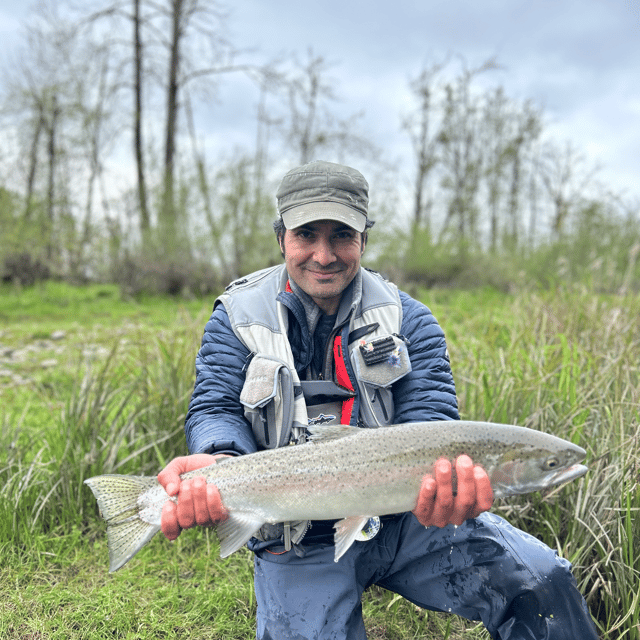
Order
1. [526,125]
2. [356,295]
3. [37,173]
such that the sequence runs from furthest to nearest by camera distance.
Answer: [526,125]
[37,173]
[356,295]

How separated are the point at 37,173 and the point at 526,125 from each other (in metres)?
21.1

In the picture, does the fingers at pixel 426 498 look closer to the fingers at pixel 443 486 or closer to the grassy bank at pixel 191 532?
the fingers at pixel 443 486

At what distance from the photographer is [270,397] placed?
245 cm

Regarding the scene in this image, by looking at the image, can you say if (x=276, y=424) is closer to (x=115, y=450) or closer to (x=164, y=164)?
(x=115, y=450)

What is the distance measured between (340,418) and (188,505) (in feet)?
2.94

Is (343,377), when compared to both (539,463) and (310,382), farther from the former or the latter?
(539,463)

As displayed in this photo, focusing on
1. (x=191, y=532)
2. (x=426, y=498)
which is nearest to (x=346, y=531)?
(x=426, y=498)

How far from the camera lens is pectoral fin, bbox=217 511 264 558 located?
2.11 m

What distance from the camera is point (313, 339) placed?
2867 mm

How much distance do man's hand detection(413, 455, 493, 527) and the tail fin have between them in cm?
106

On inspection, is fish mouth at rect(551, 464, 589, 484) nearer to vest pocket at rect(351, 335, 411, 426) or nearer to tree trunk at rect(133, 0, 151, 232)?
vest pocket at rect(351, 335, 411, 426)

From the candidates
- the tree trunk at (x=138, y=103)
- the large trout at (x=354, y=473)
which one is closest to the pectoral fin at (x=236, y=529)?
the large trout at (x=354, y=473)

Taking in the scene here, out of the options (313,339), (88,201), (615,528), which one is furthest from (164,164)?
(615,528)

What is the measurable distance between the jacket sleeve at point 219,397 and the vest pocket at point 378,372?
56cm
